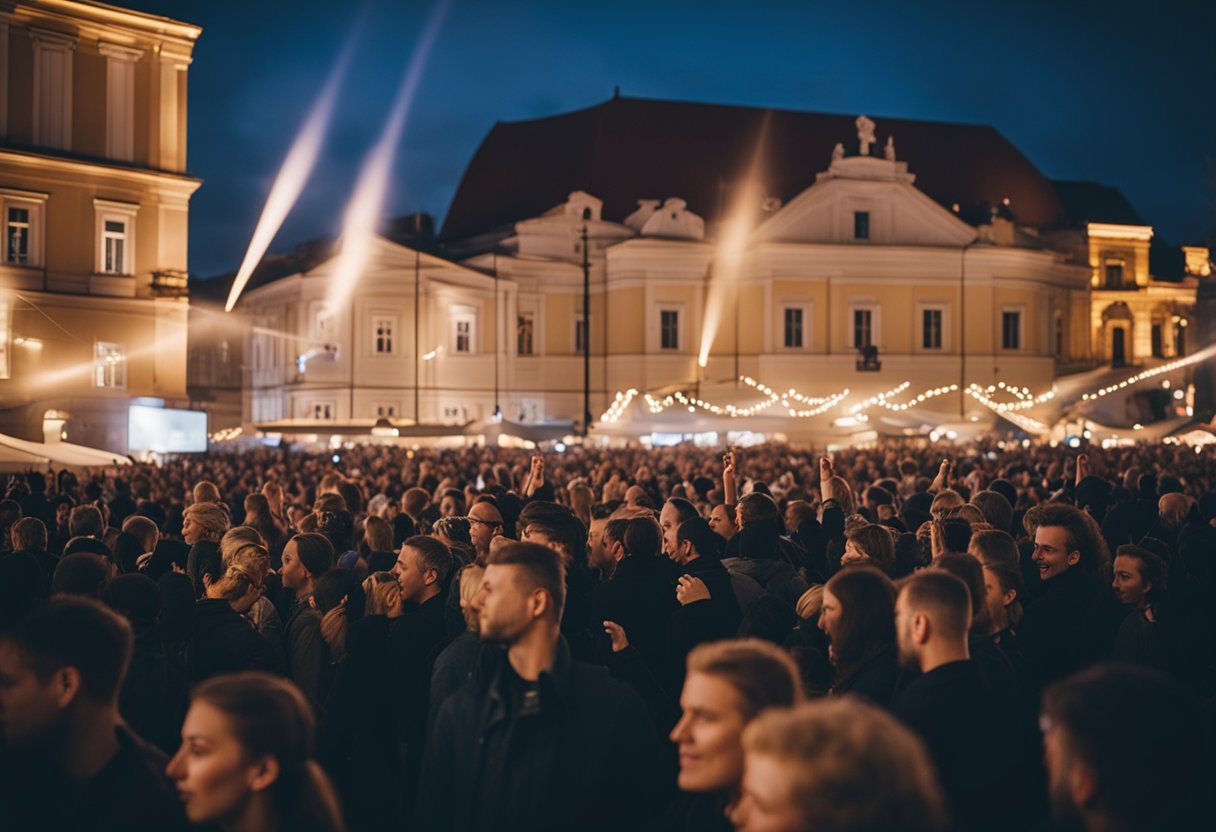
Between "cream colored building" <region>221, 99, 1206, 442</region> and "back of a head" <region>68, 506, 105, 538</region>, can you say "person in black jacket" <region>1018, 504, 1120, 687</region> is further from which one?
"cream colored building" <region>221, 99, 1206, 442</region>

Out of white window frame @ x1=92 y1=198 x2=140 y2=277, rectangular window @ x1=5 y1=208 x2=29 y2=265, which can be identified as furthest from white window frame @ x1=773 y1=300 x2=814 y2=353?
rectangular window @ x1=5 y1=208 x2=29 y2=265

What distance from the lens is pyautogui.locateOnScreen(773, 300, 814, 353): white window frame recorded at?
193 ft

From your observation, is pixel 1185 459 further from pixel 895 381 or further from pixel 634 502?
pixel 895 381

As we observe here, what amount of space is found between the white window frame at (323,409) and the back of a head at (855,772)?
54137 millimetres

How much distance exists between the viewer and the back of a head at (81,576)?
20.3 ft

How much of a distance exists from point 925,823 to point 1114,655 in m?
4.27

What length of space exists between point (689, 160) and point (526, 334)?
13452mm

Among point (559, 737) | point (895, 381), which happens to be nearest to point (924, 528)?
point (559, 737)

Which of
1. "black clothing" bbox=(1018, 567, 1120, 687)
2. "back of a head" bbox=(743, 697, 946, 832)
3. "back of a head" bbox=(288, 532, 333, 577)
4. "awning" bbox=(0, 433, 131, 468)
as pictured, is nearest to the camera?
"back of a head" bbox=(743, 697, 946, 832)

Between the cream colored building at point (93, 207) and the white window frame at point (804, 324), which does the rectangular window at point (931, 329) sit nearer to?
the white window frame at point (804, 324)

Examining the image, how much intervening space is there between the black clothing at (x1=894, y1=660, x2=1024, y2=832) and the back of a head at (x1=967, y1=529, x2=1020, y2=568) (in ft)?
7.18

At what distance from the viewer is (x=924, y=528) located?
944 centimetres

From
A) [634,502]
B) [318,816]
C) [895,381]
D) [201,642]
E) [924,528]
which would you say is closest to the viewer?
[318,816]

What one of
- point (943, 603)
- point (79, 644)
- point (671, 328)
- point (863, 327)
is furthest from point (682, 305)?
point (79, 644)
